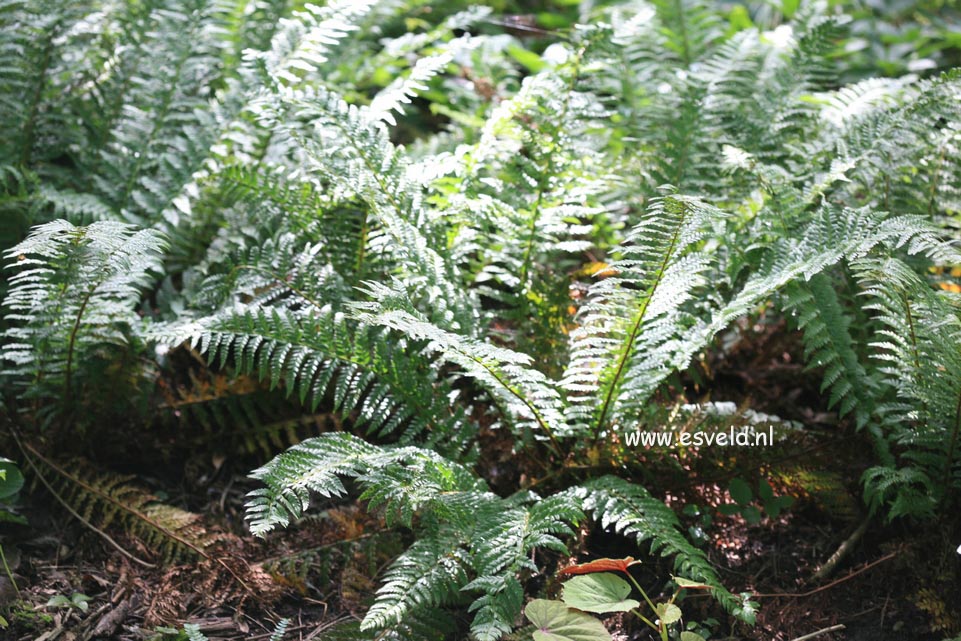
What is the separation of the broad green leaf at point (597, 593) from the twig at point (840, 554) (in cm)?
56

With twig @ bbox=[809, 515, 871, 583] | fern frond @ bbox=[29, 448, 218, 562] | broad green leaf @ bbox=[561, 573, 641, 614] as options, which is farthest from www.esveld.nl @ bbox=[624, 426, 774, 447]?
fern frond @ bbox=[29, 448, 218, 562]

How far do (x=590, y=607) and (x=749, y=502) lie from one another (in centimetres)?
61

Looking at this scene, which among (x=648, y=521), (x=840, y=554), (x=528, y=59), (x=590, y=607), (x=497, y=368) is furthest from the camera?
(x=528, y=59)

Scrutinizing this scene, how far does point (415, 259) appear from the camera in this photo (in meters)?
2.06

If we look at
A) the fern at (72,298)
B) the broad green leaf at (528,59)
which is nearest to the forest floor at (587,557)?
the fern at (72,298)

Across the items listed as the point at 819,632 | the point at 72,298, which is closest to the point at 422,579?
the point at 819,632

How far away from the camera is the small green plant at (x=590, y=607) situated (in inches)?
64.1

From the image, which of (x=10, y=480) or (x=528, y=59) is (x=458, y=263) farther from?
(x=528, y=59)

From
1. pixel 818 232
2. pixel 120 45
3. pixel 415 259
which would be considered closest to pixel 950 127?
pixel 818 232

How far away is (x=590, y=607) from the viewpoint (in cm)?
164

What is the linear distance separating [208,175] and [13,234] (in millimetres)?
549

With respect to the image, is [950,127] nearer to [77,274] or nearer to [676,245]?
[676,245]

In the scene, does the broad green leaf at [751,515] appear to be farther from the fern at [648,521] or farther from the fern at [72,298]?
the fern at [72,298]

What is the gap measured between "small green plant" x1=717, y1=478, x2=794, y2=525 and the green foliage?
0.06ft
